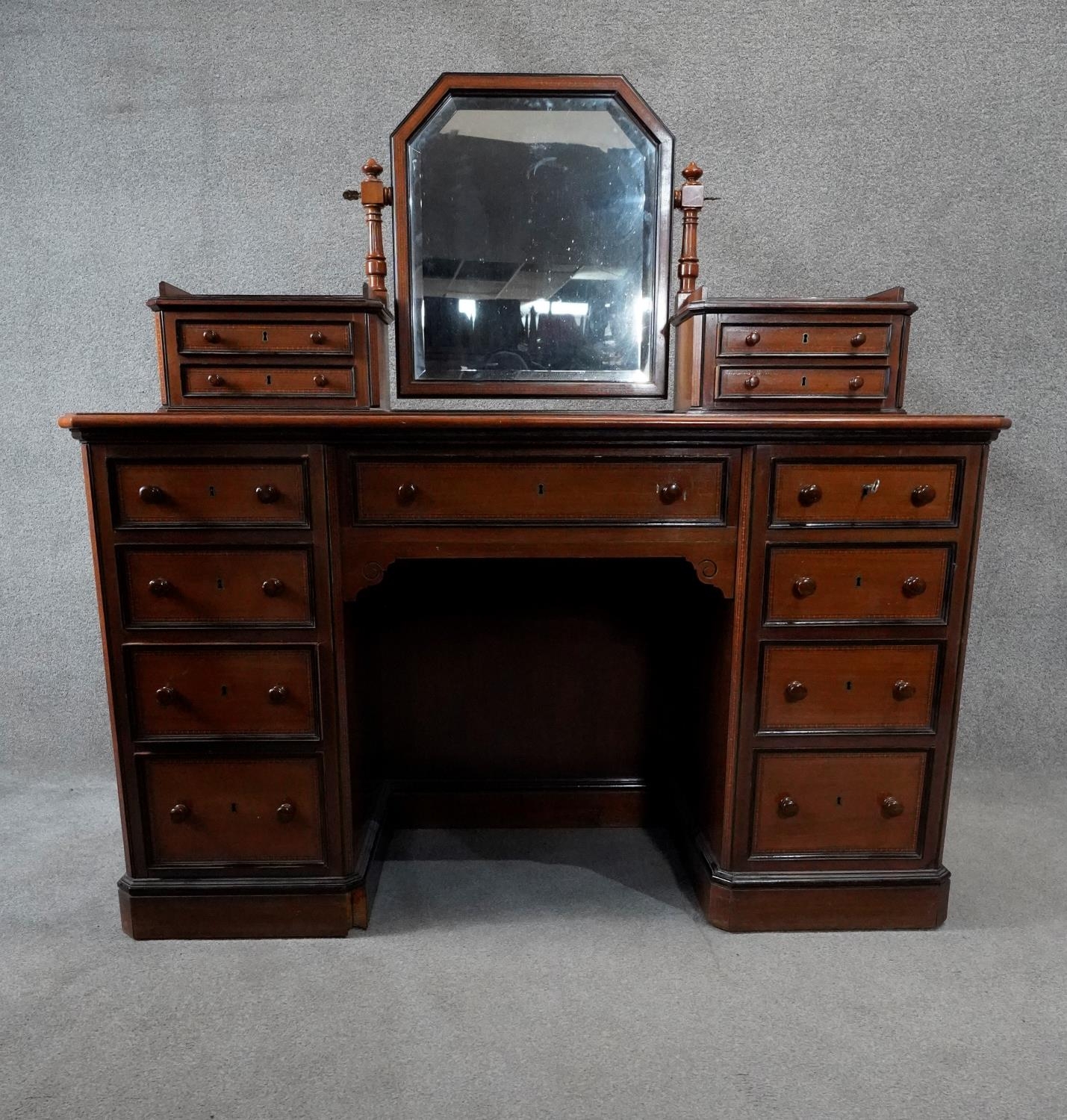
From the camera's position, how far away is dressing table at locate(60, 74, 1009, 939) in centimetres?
164

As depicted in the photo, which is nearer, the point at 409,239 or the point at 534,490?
the point at 534,490

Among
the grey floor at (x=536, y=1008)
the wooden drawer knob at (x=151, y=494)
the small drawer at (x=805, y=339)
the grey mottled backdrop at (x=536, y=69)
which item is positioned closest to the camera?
the grey floor at (x=536, y=1008)

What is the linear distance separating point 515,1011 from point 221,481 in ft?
4.28

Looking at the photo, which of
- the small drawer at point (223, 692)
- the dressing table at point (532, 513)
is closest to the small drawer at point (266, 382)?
the dressing table at point (532, 513)

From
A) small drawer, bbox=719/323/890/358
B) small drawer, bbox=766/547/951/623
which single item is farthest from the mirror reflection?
small drawer, bbox=766/547/951/623

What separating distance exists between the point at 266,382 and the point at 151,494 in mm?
404

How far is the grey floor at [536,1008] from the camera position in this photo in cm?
135

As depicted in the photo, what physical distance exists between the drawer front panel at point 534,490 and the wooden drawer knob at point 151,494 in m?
0.43

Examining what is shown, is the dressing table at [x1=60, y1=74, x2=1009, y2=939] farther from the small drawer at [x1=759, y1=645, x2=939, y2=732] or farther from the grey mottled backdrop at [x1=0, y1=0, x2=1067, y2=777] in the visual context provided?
the grey mottled backdrop at [x1=0, y1=0, x2=1067, y2=777]

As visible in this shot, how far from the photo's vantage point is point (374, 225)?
78.5 inches

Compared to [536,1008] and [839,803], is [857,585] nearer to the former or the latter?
[839,803]

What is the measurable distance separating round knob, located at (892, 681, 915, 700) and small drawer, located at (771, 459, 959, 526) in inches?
14.9

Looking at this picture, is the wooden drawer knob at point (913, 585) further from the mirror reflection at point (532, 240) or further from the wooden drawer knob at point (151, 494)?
the wooden drawer knob at point (151, 494)

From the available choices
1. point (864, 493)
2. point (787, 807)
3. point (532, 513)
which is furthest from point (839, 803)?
point (532, 513)
